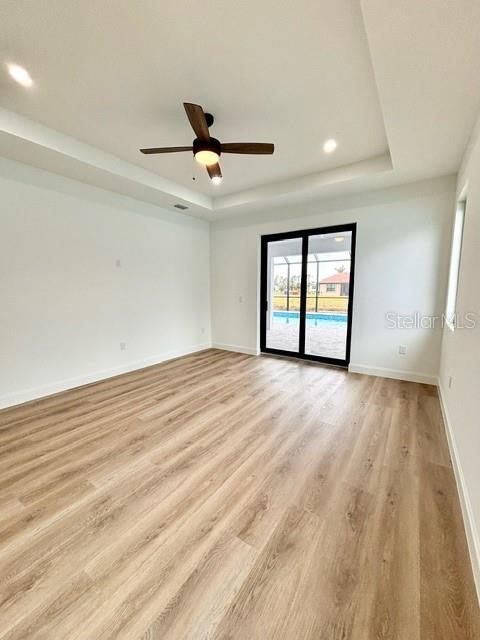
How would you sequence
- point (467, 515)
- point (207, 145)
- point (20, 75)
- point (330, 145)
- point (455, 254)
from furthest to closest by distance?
1. point (455, 254)
2. point (330, 145)
3. point (207, 145)
4. point (20, 75)
5. point (467, 515)

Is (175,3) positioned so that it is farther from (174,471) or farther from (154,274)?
(154,274)

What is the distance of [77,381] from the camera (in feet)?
11.7

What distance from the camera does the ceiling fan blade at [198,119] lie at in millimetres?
1882

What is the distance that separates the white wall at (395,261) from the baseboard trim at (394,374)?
1cm

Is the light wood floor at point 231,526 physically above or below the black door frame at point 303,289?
below

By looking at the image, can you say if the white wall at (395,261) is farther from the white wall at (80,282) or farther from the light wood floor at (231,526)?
the white wall at (80,282)

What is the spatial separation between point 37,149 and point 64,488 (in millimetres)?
3061

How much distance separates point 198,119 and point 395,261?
3.04 metres

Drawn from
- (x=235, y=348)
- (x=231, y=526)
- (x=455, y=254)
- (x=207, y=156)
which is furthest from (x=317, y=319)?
(x=231, y=526)

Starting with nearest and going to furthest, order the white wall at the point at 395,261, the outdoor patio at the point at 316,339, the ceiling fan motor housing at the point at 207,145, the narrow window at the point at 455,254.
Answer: the ceiling fan motor housing at the point at 207,145
the narrow window at the point at 455,254
the white wall at the point at 395,261
the outdoor patio at the point at 316,339

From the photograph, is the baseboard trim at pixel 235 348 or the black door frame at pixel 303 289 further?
the baseboard trim at pixel 235 348

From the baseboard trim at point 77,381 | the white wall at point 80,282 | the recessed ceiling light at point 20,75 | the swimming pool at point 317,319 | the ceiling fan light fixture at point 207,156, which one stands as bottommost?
the baseboard trim at point 77,381

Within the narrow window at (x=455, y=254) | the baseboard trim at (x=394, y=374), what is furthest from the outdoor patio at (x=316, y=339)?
the narrow window at (x=455, y=254)

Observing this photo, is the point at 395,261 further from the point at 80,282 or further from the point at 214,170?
the point at 80,282
